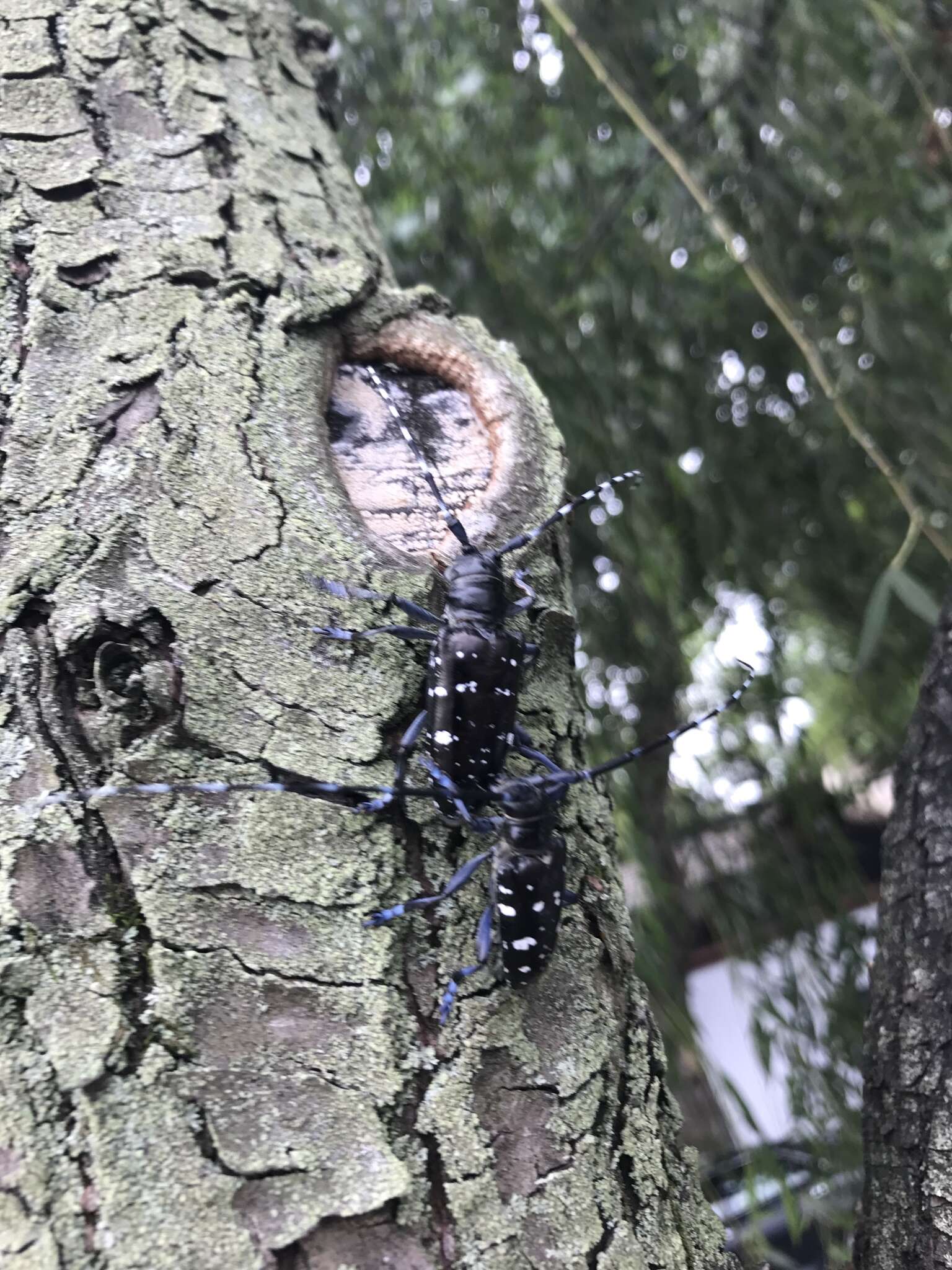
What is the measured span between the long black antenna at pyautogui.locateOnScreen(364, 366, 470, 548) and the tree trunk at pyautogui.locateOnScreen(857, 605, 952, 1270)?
2.31 feet

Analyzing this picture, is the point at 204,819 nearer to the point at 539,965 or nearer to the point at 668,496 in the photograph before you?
the point at 539,965

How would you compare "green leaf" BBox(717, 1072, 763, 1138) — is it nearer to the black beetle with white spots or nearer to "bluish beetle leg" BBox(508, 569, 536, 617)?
the black beetle with white spots

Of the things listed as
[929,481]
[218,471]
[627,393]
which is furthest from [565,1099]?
[627,393]

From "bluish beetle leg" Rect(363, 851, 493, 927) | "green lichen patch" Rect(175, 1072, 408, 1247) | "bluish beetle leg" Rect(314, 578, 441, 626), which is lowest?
"green lichen patch" Rect(175, 1072, 408, 1247)

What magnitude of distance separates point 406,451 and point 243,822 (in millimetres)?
576

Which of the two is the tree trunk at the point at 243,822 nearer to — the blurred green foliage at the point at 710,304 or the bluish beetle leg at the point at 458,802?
the bluish beetle leg at the point at 458,802

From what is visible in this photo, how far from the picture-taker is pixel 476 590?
129 cm

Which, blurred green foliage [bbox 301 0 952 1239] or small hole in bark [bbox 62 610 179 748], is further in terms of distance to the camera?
blurred green foliage [bbox 301 0 952 1239]

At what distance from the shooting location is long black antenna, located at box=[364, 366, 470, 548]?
128 centimetres

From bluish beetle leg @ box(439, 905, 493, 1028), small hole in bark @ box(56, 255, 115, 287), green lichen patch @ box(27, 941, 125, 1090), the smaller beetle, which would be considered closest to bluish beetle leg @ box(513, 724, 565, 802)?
the smaller beetle

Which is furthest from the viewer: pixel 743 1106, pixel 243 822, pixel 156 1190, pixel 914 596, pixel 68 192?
pixel 914 596

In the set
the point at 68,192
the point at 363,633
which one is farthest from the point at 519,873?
the point at 68,192

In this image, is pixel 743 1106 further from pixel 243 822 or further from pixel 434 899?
pixel 243 822

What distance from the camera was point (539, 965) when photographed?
108 centimetres
